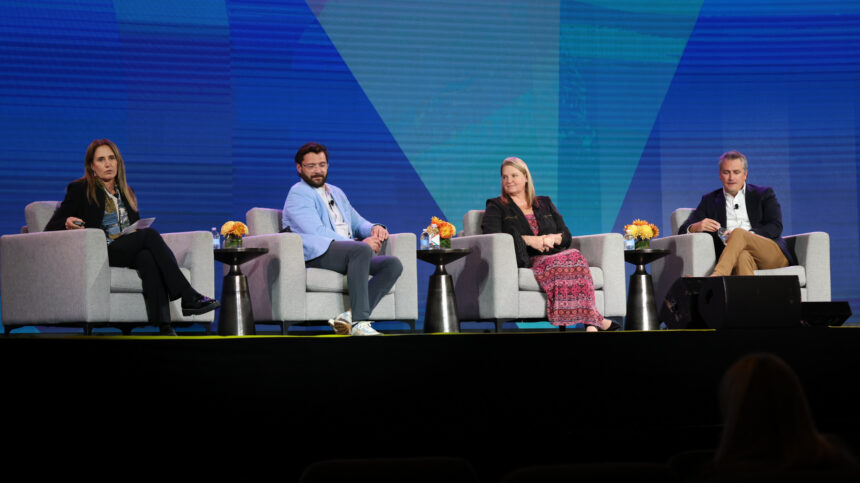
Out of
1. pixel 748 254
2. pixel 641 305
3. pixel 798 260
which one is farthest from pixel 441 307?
pixel 798 260

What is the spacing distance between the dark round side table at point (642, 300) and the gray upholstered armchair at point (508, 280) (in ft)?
0.18

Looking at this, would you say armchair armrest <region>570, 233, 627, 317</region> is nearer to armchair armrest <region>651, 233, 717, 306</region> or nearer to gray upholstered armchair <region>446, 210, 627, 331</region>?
gray upholstered armchair <region>446, 210, 627, 331</region>

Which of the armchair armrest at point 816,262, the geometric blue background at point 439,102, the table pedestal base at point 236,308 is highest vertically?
the geometric blue background at point 439,102

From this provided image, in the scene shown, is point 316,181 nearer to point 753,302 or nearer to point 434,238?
point 434,238

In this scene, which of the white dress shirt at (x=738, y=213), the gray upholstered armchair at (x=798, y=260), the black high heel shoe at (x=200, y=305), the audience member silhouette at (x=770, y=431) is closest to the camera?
the audience member silhouette at (x=770, y=431)

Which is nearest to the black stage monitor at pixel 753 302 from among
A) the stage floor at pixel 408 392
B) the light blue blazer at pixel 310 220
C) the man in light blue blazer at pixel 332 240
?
the stage floor at pixel 408 392

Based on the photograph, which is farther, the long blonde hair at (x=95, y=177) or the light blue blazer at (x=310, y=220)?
the light blue blazer at (x=310, y=220)

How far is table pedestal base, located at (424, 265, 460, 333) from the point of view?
4.98m

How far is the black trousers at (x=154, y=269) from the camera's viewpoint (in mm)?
4480

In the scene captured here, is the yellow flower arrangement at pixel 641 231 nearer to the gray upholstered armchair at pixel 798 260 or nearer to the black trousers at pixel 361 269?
the gray upholstered armchair at pixel 798 260

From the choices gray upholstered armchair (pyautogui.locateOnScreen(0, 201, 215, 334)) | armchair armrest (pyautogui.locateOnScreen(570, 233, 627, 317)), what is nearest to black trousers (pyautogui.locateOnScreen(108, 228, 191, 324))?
gray upholstered armchair (pyautogui.locateOnScreen(0, 201, 215, 334))

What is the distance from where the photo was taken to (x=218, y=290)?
635cm

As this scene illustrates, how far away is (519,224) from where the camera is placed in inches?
211

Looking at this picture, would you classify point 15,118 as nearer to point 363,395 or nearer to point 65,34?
point 65,34
